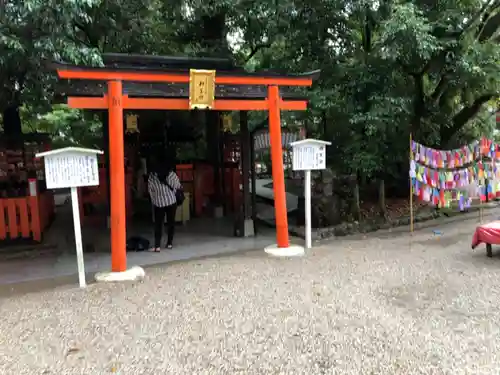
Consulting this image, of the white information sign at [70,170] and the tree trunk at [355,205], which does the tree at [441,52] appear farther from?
the white information sign at [70,170]

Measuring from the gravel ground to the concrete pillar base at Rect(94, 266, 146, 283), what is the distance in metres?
0.20

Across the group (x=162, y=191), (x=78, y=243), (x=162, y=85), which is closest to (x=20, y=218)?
(x=162, y=191)

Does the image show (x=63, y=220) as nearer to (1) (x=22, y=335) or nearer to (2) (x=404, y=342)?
(1) (x=22, y=335)

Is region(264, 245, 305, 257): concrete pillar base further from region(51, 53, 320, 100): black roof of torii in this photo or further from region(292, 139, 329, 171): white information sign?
region(51, 53, 320, 100): black roof of torii

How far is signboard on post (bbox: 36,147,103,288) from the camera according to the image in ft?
19.1

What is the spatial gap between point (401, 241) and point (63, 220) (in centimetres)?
807

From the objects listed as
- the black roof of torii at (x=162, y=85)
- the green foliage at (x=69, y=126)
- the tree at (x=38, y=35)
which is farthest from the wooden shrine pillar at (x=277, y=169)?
the green foliage at (x=69, y=126)

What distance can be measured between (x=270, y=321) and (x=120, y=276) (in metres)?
2.60

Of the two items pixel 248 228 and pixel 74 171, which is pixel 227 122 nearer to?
pixel 248 228

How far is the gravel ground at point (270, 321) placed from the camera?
384 cm

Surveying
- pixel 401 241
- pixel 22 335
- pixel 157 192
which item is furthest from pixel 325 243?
pixel 22 335

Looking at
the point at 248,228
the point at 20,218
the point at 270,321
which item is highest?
the point at 20,218

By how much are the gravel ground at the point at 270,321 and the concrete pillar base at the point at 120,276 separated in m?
0.20

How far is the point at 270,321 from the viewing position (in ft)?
15.4
